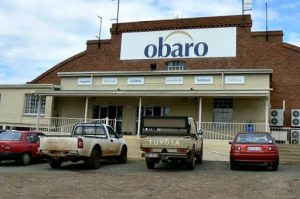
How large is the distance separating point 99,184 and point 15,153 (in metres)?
6.83

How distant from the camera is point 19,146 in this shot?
57.0 feet

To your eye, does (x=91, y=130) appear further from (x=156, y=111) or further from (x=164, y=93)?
(x=156, y=111)

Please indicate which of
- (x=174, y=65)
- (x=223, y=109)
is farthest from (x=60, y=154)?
(x=174, y=65)

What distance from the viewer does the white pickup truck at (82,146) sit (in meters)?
15.3

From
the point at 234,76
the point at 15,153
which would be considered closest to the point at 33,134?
the point at 15,153

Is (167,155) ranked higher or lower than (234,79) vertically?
lower

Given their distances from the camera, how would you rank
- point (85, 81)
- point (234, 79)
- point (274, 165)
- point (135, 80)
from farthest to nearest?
point (85, 81)
point (135, 80)
point (234, 79)
point (274, 165)

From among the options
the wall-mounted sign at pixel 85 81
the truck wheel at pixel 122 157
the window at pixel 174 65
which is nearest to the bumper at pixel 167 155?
the truck wheel at pixel 122 157

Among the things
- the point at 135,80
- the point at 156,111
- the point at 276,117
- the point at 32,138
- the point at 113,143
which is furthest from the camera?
the point at 135,80

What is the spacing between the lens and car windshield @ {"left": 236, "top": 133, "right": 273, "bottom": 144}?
52.1ft

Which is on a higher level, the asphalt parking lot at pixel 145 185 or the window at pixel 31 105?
the window at pixel 31 105

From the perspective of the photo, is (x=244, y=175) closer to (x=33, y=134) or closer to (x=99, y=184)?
(x=99, y=184)

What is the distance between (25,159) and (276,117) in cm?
1647

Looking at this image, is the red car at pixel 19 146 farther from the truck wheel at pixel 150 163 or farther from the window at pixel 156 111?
the window at pixel 156 111
